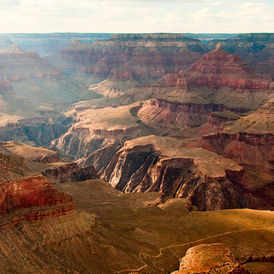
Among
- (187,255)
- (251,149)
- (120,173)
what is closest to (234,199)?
(251,149)

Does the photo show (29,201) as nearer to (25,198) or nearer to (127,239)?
(25,198)

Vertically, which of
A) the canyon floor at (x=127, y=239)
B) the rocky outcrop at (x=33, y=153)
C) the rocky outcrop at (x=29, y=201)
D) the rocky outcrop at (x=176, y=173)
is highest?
the rocky outcrop at (x=29, y=201)

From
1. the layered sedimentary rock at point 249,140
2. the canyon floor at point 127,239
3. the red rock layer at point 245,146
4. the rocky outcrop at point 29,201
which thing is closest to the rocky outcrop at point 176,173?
the red rock layer at point 245,146

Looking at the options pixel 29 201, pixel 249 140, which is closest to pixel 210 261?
pixel 29 201

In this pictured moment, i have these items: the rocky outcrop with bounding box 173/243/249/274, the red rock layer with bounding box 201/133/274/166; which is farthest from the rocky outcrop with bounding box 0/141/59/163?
the rocky outcrop with bounding box 173/243/249/274

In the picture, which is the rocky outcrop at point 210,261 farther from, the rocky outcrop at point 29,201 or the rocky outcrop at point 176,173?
the rocky outcrop at point 176,173

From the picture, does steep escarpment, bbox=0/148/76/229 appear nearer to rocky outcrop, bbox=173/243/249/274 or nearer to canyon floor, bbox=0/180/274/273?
canyon floor, bbox=0/180/274/273
